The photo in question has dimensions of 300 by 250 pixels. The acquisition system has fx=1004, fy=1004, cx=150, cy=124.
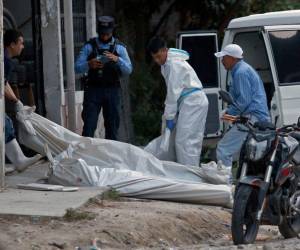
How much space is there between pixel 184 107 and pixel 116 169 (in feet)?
3.91

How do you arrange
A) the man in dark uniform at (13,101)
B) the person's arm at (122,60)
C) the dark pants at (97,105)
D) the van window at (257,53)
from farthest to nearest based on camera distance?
the van window at (257,53) < the dark pants at (97,105) < the person's arm at (122,60) < the man in dark uniform at (13,101)

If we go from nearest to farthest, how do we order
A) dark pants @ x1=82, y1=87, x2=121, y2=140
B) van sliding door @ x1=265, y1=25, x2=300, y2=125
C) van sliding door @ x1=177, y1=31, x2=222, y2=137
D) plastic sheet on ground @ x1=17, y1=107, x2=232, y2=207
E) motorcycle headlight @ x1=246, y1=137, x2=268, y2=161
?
motorcycle headlight @ x1=246, y1=137, x2=268, y2=161 → plastic sheet on ground @ x1=17, y1=107, x2=232, y2=207 → dark pants @ x1=82, y1=87, x2=121, y2=140 → van sliding door @ x1=265, y1=25, x2=300, y2=125 → van sliding door @ x1=177, y1=31, x2=222, y2=137

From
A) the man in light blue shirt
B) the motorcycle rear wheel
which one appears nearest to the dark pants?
the man in light blue shirt

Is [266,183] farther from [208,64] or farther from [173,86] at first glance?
[208,64]

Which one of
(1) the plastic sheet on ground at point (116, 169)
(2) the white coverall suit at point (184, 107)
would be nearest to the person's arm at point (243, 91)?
(2) the white coverall suit at point (184, 107)

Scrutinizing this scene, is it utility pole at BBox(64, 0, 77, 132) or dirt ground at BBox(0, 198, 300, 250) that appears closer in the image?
dirt ground at BBox(0, 198, 300, 250)

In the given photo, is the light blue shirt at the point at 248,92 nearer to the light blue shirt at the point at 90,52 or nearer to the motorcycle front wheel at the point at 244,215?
the light blue shirt at the point at 90,52

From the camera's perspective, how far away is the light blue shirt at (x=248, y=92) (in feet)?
35.2

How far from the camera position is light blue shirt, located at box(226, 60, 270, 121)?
35.2 feet

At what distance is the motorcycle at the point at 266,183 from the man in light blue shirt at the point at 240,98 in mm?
2117

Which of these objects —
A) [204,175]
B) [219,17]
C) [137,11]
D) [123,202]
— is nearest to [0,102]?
[123,202]

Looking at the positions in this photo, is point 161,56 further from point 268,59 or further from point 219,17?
point 219,17

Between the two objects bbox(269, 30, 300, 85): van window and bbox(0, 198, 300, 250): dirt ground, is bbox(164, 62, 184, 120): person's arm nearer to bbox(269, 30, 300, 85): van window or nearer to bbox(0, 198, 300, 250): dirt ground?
bbox(0, 198, 300, 250): dirt ground

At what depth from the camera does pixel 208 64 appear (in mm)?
13273
